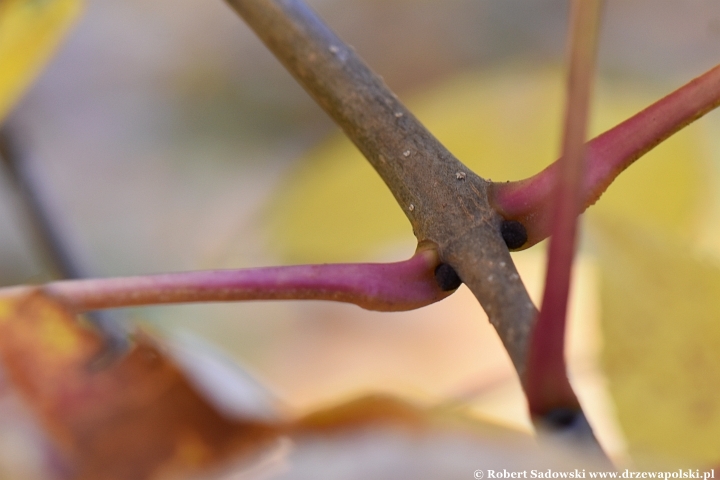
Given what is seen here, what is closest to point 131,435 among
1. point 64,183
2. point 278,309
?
point 278,309

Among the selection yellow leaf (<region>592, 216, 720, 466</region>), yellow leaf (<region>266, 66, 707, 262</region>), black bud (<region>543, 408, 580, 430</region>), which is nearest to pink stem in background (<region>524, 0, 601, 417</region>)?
black bud (<region>543, 408, 580, 430</region>)

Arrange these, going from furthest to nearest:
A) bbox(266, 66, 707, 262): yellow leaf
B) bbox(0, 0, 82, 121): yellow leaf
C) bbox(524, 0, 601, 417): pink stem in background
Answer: bbox(266, 66, 707, 262): yellow leaf → bbox(0, 0, 82, 121): yellow leaf → bbox(524, 0, 601, 417): pink stem in background

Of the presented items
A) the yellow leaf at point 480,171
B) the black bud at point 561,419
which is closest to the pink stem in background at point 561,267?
the black bud at point 561,419

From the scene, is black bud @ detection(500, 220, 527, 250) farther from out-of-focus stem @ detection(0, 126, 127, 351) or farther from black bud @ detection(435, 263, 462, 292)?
out-of-focus stem @ detection(0, 126, 127, 351)

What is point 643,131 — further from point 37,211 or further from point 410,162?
point 37,211

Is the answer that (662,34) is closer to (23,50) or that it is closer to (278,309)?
(278,309)

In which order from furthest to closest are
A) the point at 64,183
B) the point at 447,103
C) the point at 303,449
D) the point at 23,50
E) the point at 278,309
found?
the point at 64,183 → the point at 278,309 → the point at 447,103 → the point at 23,50 → the point at 303,449
